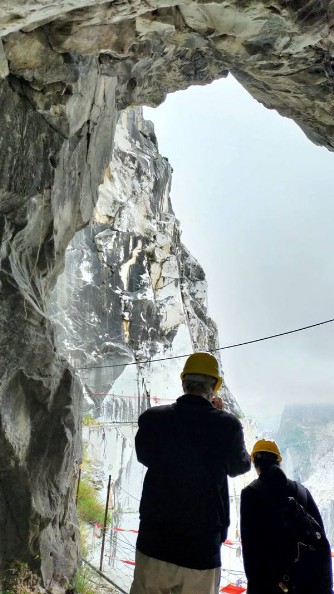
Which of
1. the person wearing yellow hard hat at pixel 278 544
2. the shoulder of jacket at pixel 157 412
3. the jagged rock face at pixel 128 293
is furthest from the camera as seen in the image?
the jagged rock face at pixel 128 293

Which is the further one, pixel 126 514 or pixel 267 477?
pixel 126 514

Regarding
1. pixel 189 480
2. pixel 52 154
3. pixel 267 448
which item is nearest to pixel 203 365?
pixel 189 480

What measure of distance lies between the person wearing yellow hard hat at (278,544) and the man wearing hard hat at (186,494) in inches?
16.1

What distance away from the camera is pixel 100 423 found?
674 inches

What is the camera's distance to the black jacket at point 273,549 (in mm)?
2414

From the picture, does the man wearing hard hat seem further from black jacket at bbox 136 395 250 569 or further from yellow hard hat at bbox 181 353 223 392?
yellow hard hat at bbox 181 353 223 392

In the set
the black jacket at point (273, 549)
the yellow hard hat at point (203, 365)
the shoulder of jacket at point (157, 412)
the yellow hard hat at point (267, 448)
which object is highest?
the yellow hard hat at point (203, 365)

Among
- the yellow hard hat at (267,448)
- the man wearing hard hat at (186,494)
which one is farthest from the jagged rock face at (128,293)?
the man wearing hard hat at (186,494)

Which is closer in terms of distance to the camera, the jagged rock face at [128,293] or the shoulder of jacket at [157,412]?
the shoulder of jacket at [157,412]

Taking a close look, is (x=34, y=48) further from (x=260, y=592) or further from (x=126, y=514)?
(x=126, y=514)

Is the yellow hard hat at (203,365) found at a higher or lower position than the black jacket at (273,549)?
higher

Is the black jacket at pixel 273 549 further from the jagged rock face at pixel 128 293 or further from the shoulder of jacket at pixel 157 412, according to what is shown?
the jagged rock face at pixel 128 293

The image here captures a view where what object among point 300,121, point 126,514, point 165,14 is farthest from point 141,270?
point 165,14

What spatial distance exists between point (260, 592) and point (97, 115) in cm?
534
